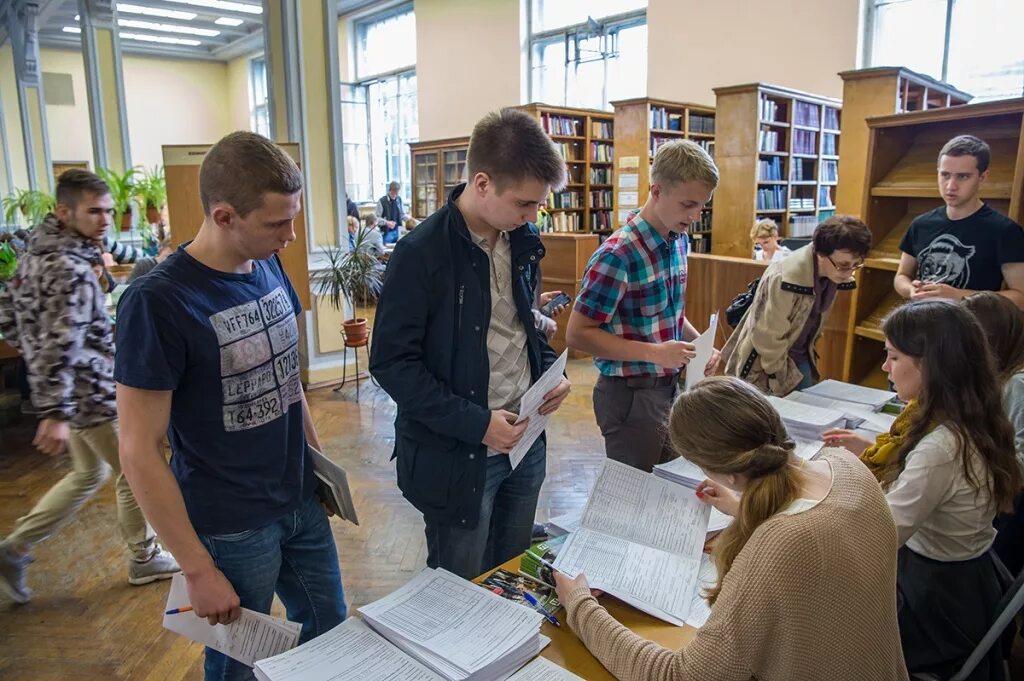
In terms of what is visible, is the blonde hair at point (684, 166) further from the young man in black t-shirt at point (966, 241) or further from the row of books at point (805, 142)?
the row of books at point (805, 142)

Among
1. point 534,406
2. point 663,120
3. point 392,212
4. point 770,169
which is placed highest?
point 663,120

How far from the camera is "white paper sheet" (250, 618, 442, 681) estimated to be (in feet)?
3.61

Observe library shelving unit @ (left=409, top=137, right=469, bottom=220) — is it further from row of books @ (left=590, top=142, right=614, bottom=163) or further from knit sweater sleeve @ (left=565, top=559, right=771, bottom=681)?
knit sweater sleeve @ (left=565, top=559, right=771, bottom=681)

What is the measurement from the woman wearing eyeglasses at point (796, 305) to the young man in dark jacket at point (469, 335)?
4.08 feet

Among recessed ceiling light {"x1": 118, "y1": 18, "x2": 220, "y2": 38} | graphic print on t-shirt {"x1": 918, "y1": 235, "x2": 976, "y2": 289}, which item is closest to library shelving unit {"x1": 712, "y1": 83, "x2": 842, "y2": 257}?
graphic print on t-shirt {"x1": 918, "y1": 235, "x2": 976, "y2": 289}

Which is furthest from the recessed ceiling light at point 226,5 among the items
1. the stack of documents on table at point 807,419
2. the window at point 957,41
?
the stack of documents on table at point 807,419

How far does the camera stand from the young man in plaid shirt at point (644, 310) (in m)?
1.91

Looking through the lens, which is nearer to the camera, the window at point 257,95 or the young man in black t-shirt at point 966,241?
the young man in black t-shirt at point 966,241

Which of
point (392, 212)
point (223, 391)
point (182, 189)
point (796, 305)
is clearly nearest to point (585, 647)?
point (223, 391)

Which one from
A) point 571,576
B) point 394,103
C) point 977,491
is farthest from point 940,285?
point 394,103

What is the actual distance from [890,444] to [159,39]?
62.2 ft

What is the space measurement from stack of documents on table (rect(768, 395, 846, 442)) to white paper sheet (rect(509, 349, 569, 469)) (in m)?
0.84

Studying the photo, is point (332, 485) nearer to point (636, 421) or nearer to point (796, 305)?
point (636, 421)

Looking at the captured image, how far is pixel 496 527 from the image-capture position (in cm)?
175
